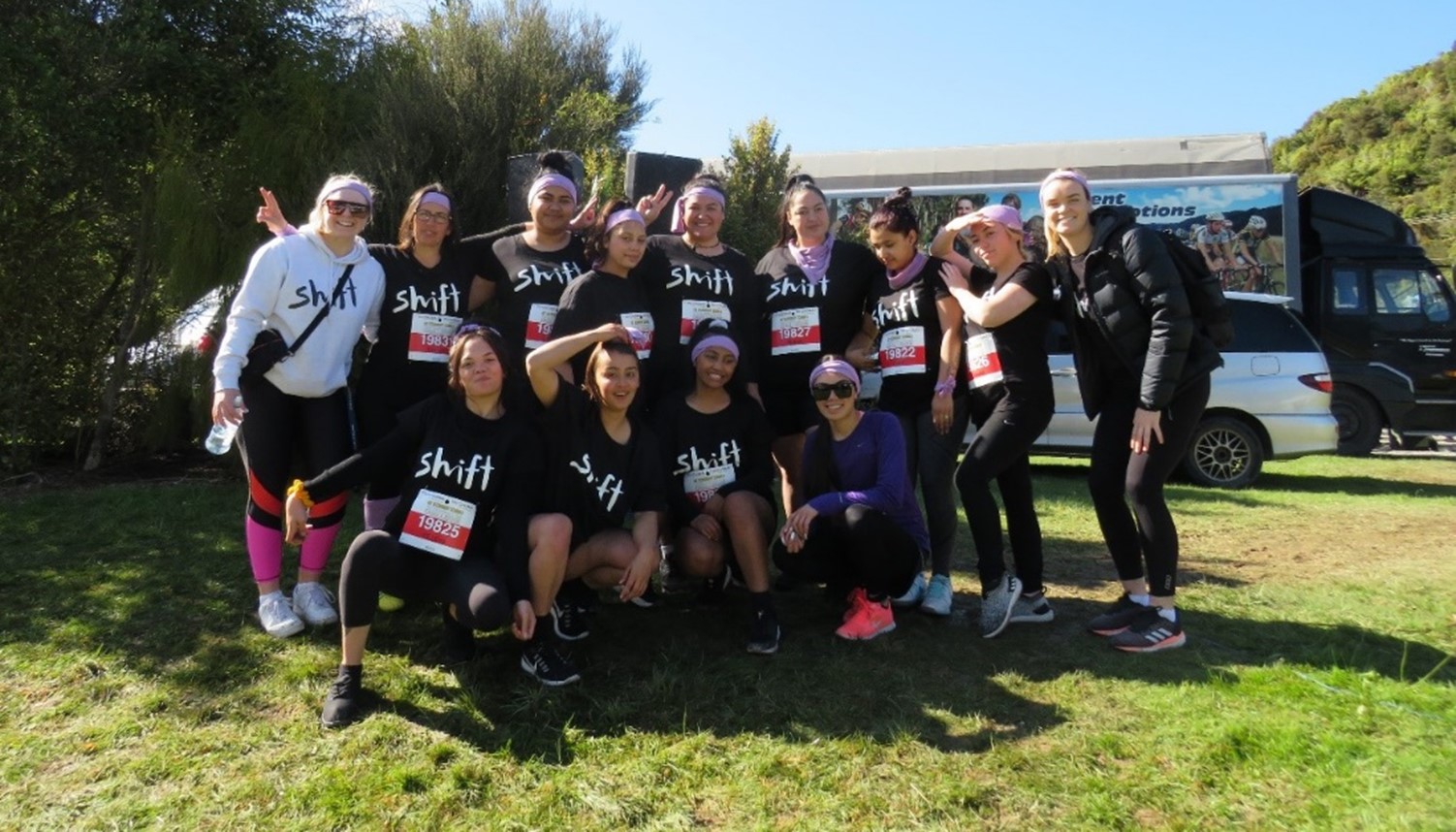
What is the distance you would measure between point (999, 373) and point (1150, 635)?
1.19 meters

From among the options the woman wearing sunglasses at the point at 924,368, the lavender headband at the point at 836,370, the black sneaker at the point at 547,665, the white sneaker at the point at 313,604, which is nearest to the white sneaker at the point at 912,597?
the woman wearing sunglasses at the point at 924,368

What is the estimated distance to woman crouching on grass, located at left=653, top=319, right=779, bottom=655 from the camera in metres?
3.94

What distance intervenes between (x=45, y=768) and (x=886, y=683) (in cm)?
265

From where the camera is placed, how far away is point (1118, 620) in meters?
3.98

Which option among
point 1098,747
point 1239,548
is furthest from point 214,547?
point 1239,548

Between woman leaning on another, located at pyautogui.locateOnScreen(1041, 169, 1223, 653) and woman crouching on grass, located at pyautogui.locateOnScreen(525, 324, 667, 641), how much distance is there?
1.81 meters

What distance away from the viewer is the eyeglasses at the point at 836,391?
158 inches

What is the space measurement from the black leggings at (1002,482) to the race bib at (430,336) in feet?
7.39

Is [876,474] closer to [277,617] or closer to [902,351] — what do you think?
[902,351]

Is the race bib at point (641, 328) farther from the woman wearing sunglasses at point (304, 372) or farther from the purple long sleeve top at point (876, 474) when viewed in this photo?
the woman wearing sunglasses at point (304, 372)

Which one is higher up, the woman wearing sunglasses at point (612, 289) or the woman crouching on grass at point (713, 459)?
the woman wearing sunglasses at point (612, 289)

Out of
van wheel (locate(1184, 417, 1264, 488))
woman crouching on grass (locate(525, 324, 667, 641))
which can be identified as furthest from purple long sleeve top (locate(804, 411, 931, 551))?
van wheel (locate(1184, 417, 1264, 488))

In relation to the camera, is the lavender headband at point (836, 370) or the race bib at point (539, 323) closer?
the lavender headband at point (836, 370)

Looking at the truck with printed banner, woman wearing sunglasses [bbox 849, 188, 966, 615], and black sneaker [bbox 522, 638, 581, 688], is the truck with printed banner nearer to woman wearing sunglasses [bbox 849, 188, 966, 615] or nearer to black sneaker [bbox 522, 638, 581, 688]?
woman wearing sunglasses [bbox 849, 188, 966, 615]
